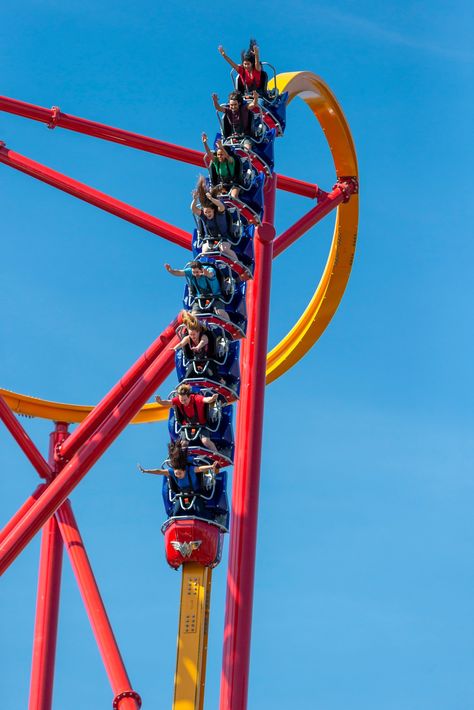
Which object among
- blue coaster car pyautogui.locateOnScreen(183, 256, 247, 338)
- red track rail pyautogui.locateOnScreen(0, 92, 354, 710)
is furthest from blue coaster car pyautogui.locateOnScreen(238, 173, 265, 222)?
blue coaster car pyautogui.locateOnScreen(183, 256, 247, 338)

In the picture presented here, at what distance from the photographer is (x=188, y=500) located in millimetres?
14508

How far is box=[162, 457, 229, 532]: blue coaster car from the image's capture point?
14484 mm

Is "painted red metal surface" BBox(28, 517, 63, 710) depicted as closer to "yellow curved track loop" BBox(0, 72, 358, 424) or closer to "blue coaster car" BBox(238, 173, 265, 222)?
"yellow curved track loop" BBox(0, 72, 358, 424)

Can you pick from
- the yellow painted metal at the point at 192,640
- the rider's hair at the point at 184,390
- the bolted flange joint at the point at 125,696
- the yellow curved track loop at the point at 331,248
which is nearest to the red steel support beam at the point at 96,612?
the bolted flange joint at the point at 125,696

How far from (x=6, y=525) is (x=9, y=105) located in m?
4.34

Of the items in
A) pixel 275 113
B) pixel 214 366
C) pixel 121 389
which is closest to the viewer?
pixel 214 366

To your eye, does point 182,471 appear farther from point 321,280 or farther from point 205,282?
point 321,280

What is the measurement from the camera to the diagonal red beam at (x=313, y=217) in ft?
61.9

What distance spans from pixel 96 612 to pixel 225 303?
4.44 m

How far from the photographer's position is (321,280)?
70.1 ft

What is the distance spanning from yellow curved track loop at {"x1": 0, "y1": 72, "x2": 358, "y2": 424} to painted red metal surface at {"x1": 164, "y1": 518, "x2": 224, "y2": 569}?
6.45 meters

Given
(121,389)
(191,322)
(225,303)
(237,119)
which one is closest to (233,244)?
(225,303)

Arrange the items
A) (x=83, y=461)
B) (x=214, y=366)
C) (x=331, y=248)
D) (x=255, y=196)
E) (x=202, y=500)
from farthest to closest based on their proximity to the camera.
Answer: (x=331, y=248), (x=83, y=461), (x=255, y=196), (x=214, y=366), (x=202, y=500)

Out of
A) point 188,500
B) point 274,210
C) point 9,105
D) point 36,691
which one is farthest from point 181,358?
point 36,691
